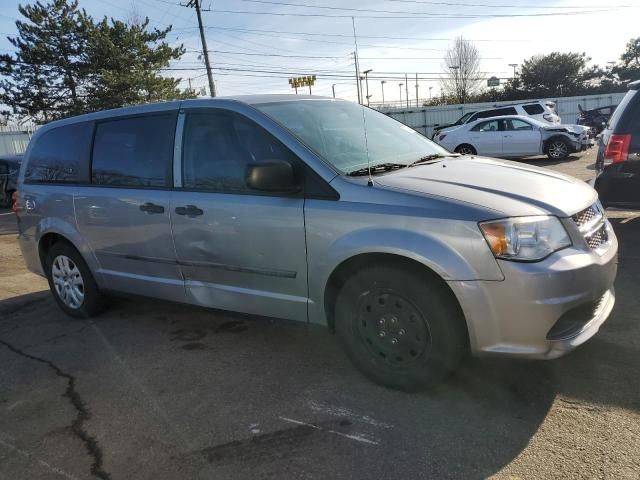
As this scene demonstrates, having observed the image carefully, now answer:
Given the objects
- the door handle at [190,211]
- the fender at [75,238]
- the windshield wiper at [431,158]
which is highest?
the windshield wiper at [431,158]

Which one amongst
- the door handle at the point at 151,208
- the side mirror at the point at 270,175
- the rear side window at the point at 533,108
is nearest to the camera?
the side mirror at the point at 270,175

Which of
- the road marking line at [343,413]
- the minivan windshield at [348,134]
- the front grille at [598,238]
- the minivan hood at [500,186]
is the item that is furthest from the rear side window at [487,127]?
the road marking line at [343,413]

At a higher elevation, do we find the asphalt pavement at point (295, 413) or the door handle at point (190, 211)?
the door handle at point (190, 211)

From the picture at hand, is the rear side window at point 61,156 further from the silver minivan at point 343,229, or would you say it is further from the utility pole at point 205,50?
the utility pole at point 205,50

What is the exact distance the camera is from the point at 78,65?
102ft

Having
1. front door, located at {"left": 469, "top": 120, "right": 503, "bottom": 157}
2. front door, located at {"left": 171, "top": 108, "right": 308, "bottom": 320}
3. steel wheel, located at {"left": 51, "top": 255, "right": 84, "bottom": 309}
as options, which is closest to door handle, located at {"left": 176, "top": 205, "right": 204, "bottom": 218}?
front door, located at {"left": 171, "top": 108, "right": 308, "bottom": 320}

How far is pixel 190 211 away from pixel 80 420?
151 centimetres

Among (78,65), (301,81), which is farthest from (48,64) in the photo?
(301,81)

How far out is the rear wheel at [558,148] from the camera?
15859mm

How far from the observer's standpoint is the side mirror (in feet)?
10.6

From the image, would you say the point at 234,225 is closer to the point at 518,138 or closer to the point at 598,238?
the point at 598,238

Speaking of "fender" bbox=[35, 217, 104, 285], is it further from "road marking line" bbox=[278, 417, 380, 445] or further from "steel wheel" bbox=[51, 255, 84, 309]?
"road marking line" bbox=[278, 417, 380, 445]

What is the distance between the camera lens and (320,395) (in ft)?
10.9

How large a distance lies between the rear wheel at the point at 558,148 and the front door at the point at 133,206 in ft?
47.4
